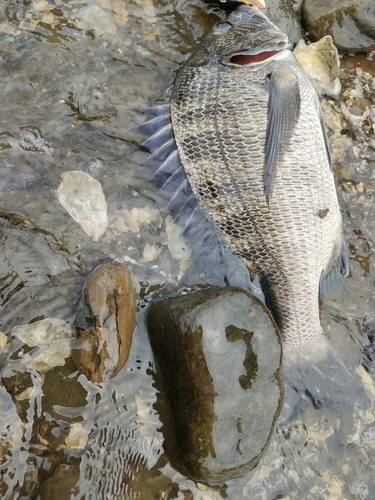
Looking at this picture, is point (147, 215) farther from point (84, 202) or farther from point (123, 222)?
point (84, 202)

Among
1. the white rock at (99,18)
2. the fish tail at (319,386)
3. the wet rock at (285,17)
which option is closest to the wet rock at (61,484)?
the fish tail at (319,386)

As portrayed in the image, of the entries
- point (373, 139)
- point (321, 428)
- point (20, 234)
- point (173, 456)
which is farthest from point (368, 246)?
point (20, 234)

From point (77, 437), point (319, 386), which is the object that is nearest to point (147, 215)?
point (77, 437)

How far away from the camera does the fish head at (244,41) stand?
9.43 feet

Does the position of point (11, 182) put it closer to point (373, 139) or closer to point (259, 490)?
point (259, 490)

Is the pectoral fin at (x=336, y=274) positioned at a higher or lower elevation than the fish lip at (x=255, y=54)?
lower

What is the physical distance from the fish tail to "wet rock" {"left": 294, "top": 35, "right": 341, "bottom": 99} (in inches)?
89.0

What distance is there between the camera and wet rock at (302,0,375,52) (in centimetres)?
356

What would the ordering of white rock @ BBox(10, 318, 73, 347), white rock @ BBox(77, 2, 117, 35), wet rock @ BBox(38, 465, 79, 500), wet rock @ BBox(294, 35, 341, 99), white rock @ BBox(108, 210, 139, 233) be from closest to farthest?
wet rock @ BBox(38, 465, 79, 500), white rock @ BBox(10, 318, 73, 347), white rock @ BBox(108, 210, 139, 233), white rock @ BBox(77, 2, 117, 35), wet rock @ BBox(294, 35, 341, 99)

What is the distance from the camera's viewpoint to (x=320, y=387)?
2883mm

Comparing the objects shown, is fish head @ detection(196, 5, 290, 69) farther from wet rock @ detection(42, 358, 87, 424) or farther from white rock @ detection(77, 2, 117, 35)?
wet rock @ detection(42, 358, 87, 424)

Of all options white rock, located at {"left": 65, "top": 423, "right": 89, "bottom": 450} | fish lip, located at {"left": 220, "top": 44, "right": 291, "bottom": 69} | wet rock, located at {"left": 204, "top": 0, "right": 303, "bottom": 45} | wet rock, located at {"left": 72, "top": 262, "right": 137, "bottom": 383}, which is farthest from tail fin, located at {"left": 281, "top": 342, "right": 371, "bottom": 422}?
wet rock, located at {"left": 204, "top": 0, "right": 303, "bottom": 45}

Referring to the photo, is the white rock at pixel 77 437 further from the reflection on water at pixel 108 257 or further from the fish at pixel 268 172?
the fish at pixel 268 172

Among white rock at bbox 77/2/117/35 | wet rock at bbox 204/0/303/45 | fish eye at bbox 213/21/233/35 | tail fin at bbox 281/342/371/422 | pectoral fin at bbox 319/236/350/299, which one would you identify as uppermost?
wet rock at bbox 204/0/303/45
